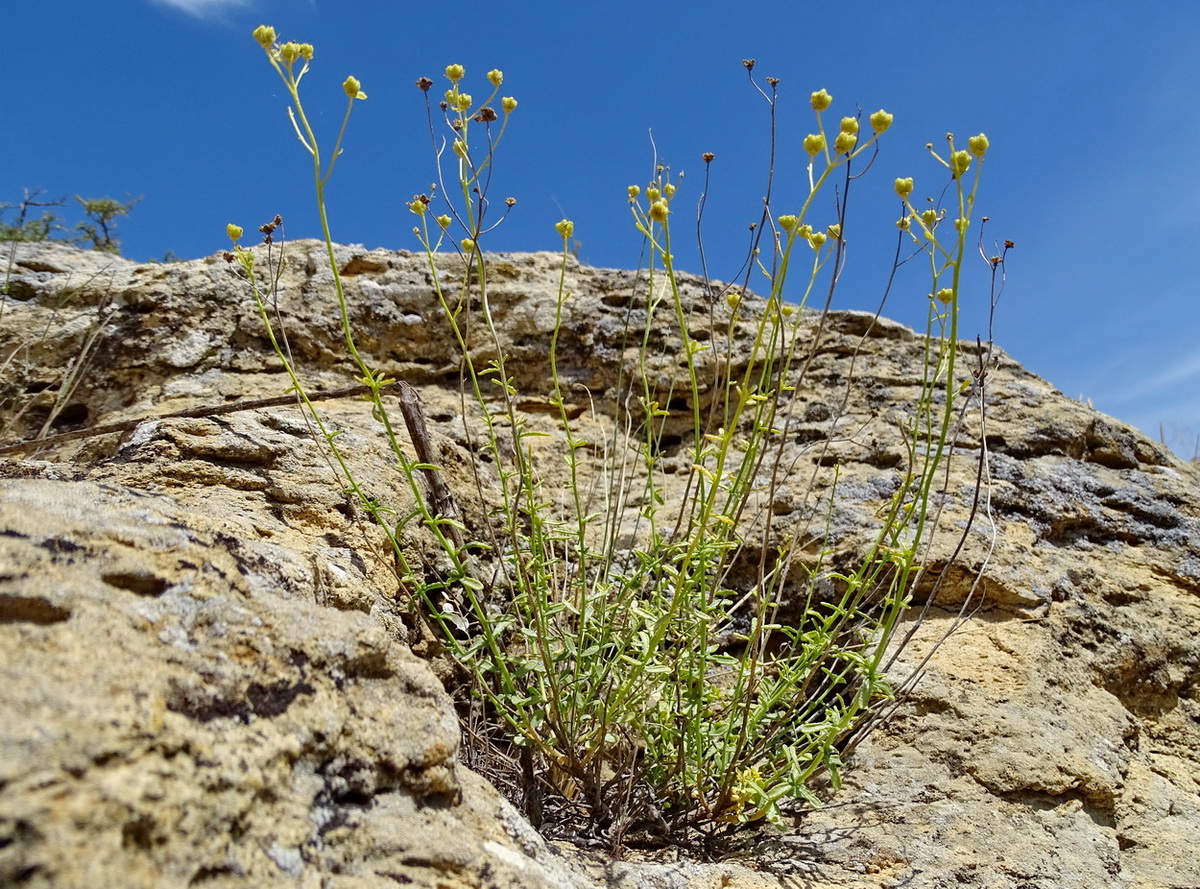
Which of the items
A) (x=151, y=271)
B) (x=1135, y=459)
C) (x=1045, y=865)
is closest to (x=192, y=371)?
(x=151, y=271)

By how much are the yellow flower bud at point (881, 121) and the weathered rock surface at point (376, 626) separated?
1.22 meters

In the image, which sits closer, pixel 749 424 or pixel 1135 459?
pixel 1135 459

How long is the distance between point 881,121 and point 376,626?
1.37 meters

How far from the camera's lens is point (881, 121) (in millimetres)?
1565

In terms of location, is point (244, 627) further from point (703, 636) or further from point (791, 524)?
point (791, 524)

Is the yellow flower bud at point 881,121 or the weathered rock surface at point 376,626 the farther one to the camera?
the yellow flower bud at point 881,121

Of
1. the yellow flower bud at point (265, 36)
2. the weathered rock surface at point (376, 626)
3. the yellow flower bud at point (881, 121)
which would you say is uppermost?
the yellow flower bud at point (881, 121)

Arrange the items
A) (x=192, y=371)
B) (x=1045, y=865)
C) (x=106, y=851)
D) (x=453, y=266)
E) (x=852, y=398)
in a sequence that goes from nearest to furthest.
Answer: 1. (x=106, y=851)
2. (x=1045, y=865)
3. (x=192, y=371)
4. (x=852, y=398)
5. (x=453, y=266)

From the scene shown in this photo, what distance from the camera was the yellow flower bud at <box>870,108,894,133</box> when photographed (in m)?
1.56

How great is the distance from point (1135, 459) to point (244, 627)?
3669 mm

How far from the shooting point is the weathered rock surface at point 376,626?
100 centimetres

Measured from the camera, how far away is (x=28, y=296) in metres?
3.73

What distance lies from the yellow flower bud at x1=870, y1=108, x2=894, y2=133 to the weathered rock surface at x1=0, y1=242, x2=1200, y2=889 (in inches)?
48.1

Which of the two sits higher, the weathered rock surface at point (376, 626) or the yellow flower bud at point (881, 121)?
the yellow flower bud at point (881, 121)
